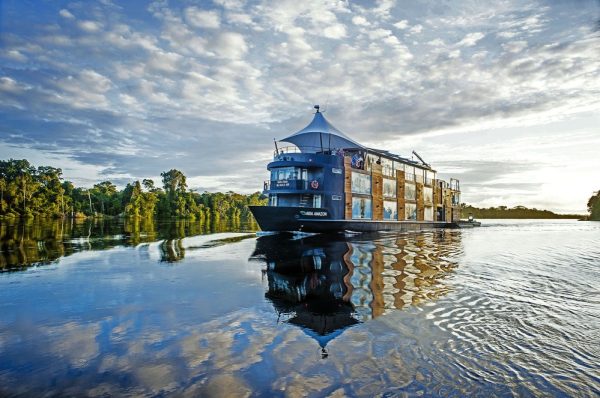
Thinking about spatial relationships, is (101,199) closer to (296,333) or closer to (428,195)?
(428,195)

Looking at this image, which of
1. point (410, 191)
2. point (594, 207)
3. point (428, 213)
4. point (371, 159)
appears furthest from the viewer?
point (594, 207)

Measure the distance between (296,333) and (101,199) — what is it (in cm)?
12688

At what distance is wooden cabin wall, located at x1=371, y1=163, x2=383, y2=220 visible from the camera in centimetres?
3956

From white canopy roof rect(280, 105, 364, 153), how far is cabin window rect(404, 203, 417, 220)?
1108cm

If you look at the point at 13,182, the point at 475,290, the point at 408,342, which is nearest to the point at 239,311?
the point at 408,342

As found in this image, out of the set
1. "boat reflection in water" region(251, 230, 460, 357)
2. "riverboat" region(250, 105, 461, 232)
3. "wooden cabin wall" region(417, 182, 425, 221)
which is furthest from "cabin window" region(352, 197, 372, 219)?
"boat reflection in water" region(251, 230, 460, 357)

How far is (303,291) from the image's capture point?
33.6 feet

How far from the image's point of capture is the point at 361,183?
3753 centimetres

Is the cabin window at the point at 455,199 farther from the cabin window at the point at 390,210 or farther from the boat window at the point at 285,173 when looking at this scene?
the boat window at the point at 285,173

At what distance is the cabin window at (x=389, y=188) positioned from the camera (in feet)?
137

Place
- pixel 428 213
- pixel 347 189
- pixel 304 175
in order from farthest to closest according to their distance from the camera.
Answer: pixel 428 213 → pixel 347 189 → pixel 304 175

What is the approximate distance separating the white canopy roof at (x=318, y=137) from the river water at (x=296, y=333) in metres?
30.5

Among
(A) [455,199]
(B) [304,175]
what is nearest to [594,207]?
(A) [455,199]

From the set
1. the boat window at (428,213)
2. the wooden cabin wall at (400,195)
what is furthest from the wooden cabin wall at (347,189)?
the boat window at (428,213)
